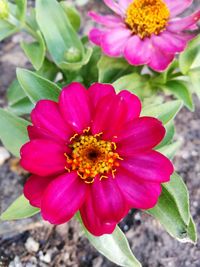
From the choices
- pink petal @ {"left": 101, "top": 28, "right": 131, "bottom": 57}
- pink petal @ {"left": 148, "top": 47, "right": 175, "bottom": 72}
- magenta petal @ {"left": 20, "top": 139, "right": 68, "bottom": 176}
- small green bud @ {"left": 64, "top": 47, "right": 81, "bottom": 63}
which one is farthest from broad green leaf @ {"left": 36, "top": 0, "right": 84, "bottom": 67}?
magenta petal @ {"left": 20, "top": 139, "right": 68, "bottom": 176}

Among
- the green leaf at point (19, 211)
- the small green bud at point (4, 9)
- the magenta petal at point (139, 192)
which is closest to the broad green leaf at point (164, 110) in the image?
the magenta petal at point (139, 192)

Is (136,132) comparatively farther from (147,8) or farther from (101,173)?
(147,8)

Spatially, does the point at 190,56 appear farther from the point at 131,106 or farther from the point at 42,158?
the point at 42,158

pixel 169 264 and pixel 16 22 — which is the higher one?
pixel 16 22

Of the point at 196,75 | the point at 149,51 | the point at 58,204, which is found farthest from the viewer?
the point at 196,75

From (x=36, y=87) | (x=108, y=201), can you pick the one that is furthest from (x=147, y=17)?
(x=108, y=201)

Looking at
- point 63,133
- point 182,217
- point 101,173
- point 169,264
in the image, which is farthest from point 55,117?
point 169,264

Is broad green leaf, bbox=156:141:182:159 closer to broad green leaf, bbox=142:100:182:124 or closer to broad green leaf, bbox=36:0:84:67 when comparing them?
broad green leaf, bbox=142:100:182:124

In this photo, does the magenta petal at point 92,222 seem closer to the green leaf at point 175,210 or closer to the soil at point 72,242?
the green leaf at point 175,210
